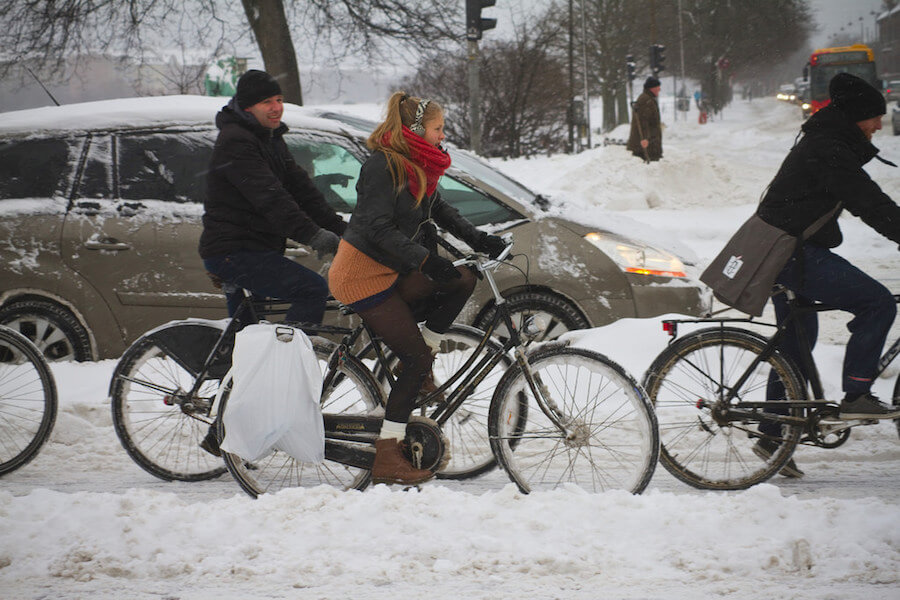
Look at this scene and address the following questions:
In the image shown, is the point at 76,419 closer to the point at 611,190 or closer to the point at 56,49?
the point at 56,49

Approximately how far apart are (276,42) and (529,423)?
10.1 m

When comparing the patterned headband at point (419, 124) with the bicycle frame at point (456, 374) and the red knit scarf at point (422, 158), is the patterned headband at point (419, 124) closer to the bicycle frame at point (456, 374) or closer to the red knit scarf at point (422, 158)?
the red knit scarf at point (422, 158)

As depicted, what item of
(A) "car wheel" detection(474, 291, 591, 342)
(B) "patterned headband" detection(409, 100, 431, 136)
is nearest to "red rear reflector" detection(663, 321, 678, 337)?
(B) "patterned headband" detection(409, 100, 431, 136)

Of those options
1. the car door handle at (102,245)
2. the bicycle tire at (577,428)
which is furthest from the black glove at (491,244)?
the car door handle at (102,245)

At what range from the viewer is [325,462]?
13.6 ft

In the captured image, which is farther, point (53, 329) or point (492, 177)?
point (492, 177)

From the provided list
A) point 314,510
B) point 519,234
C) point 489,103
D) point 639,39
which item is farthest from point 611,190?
point 639,39

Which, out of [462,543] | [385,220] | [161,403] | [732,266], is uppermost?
[385,220]

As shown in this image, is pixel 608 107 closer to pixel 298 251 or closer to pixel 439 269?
pixel 298 251

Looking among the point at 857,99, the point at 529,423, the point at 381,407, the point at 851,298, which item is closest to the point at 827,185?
the point at 857,99

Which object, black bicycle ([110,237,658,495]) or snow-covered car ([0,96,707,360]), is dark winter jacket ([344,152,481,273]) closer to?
black bicycle ([110,237,658,495])

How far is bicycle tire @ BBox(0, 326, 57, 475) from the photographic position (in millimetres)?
4457

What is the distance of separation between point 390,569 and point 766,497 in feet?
5.20

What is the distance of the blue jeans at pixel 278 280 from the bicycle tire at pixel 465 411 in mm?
344
